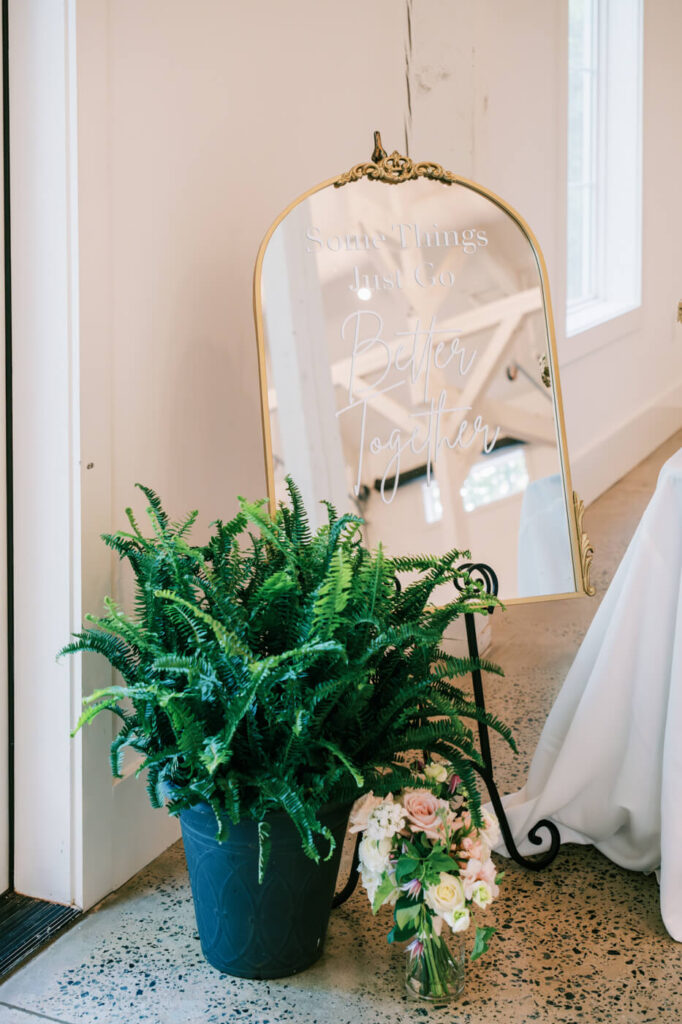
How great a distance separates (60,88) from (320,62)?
0.84 m

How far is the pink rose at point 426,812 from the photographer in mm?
1477

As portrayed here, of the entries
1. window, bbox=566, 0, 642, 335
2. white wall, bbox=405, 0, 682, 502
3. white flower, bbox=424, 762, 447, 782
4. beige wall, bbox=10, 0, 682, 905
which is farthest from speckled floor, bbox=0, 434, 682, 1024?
window, bbox=566, 0, 642, 335

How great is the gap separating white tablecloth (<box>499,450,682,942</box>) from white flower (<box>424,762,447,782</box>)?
442mm

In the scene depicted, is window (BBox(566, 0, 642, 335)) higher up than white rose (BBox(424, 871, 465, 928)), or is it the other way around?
window (BBox(566, 0, 642, 335))

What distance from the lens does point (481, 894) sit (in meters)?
1.45

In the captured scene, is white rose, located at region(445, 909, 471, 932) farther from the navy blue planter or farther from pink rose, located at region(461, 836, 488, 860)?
the navy blue planter

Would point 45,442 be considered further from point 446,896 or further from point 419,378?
point 446,896

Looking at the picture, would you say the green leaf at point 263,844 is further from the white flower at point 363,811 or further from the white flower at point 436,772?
the white flower at point 436,772

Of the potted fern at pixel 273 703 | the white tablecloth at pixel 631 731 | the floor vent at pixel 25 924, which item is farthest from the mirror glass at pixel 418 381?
the floor vent at pixel 25 924

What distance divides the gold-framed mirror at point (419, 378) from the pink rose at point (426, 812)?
478 mm

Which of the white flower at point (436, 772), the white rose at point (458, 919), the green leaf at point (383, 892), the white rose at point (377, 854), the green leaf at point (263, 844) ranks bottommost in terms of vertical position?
the white rose at point (458, 919)

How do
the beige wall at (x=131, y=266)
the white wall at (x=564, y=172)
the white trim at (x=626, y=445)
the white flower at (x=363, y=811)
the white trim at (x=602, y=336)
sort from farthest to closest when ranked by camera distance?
the white trim at (x=602, y=336) < the white trim at (x=626, y=445) < the white wall at (x=564, y=172) < the beige wall at (x=131, y=266) < the white flower at (x=363, y=811)

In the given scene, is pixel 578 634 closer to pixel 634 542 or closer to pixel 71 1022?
pixel 634 542

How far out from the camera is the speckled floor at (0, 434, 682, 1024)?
154 cm
